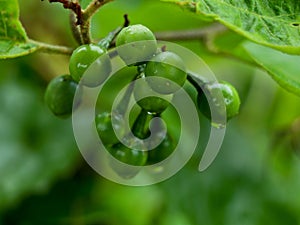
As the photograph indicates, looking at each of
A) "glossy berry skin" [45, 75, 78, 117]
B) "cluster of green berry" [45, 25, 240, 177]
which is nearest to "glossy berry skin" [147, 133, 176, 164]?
"cluster of green berry" [45, 25, 240, 177]

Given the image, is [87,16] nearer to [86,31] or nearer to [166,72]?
[86,31]

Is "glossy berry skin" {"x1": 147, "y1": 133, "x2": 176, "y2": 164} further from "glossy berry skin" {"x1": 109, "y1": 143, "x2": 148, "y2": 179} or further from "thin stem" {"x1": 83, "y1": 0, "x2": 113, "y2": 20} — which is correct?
Result: "thin stem" {"x1": 83, "y1": 0, "x2": 113, "y2": 20}

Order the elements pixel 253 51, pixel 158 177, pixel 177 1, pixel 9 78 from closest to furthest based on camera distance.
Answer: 1. pixel 177 1
2. pixel 253 51
3. pixel 158 177
4. pixel 9 78

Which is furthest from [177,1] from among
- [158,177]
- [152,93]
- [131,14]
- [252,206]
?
[252,206]

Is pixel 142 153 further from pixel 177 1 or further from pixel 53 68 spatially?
pixel 53 68

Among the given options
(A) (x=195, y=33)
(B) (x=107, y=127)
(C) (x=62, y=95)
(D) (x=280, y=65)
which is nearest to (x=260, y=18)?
(D) (x=280, y=65)

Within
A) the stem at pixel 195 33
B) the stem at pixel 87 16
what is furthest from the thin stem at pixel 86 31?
the stem at pixel 195 33
